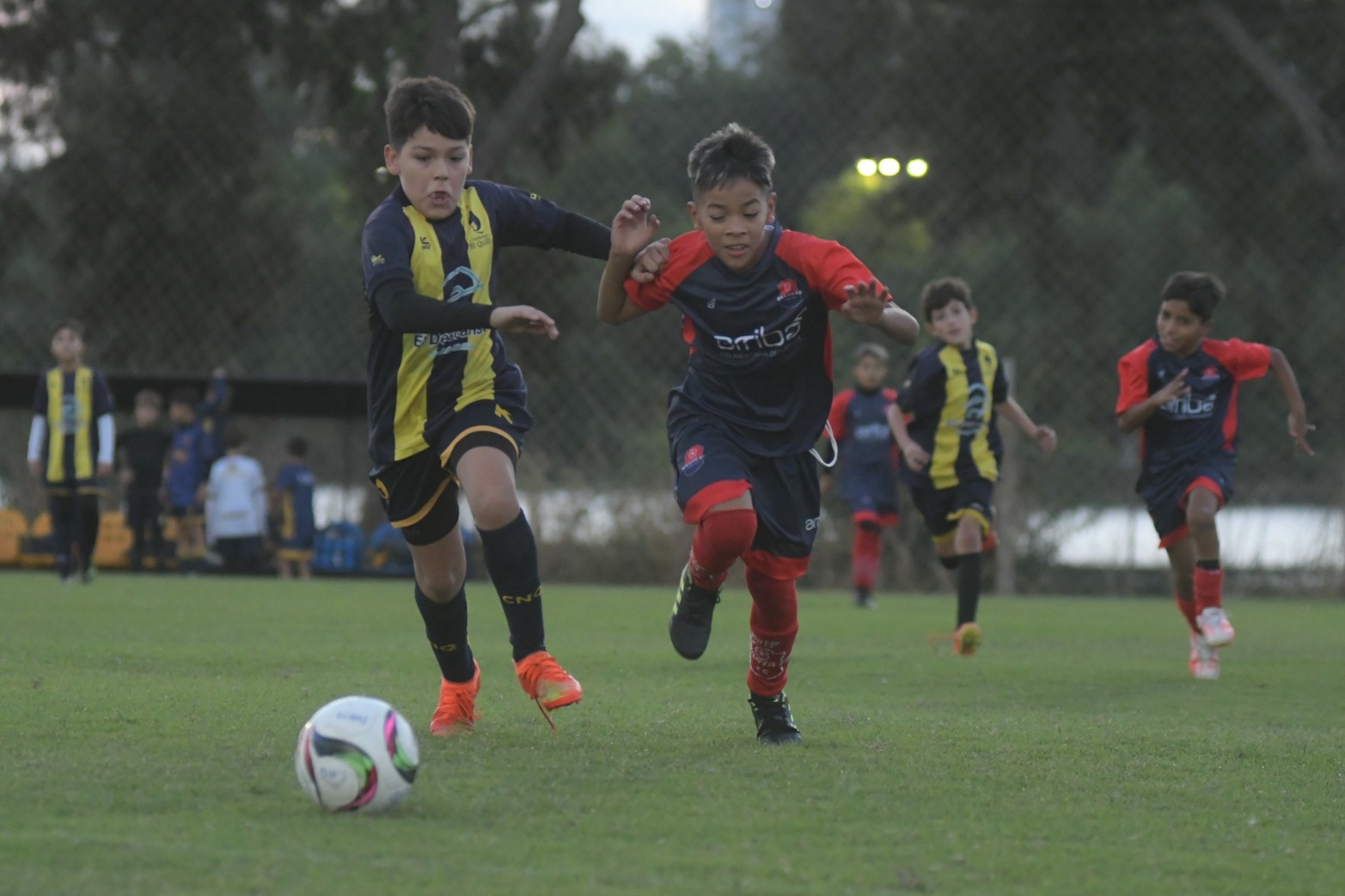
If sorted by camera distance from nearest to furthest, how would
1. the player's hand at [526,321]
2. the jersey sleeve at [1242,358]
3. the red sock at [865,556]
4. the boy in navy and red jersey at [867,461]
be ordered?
the player's hand at [526,321], the jersey sleeve at [1242,358], the red sock at [865,556], the boy in navy and red jersey at [867,461]

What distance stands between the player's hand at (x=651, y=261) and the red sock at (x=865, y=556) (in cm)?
865

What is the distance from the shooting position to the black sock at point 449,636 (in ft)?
16.9

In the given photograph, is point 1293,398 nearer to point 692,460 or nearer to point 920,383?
point 920,383

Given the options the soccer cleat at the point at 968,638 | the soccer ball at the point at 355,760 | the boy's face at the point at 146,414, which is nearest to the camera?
the soccer ball at the point at 355,760

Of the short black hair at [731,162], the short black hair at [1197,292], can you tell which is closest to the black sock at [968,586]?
the short black hair at [1197,292]

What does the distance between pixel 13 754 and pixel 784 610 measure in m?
2.12

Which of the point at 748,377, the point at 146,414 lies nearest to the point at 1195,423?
the point at 748,377

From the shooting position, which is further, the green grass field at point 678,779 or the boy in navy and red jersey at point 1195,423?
the boy in navy and red jersey at point 1195,423

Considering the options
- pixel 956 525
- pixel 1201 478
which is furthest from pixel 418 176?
pixel 956 525

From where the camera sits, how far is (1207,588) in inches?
312

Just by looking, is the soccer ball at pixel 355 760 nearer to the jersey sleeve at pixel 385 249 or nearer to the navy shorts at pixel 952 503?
the jersey sleeve at pixel 385 249

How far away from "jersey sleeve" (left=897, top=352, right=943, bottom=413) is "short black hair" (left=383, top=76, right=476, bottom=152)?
504 centimetres

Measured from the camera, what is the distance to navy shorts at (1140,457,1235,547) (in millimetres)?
7953

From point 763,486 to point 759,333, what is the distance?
44cm
